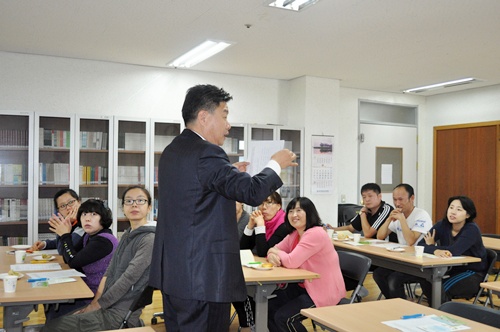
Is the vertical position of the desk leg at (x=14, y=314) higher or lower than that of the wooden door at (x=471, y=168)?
lower

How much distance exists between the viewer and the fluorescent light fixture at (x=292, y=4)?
149 inches

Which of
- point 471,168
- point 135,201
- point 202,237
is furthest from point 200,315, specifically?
point 471,168

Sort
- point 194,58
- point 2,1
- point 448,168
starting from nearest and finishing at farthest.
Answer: point 2,1 → point 194,58 → point 448,168

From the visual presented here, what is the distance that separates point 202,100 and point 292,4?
84.6 inches

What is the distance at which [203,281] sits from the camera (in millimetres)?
1881

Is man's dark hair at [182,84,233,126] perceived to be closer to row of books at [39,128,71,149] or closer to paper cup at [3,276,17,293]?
paper cup at [3,276,17,293]

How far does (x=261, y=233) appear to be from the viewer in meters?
4.05

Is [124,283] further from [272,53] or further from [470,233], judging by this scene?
[272,53]

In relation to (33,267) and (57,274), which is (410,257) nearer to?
(57,274)

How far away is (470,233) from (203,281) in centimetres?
306

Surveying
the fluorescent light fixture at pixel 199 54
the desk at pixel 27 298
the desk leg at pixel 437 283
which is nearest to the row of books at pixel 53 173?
the fluorescent light fixture at pixel 199 54

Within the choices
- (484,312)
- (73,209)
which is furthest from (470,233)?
(73,209)

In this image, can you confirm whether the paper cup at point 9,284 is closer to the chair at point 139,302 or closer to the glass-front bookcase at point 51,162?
the chair at point 139,302

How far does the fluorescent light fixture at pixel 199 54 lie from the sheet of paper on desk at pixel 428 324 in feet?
11.9
